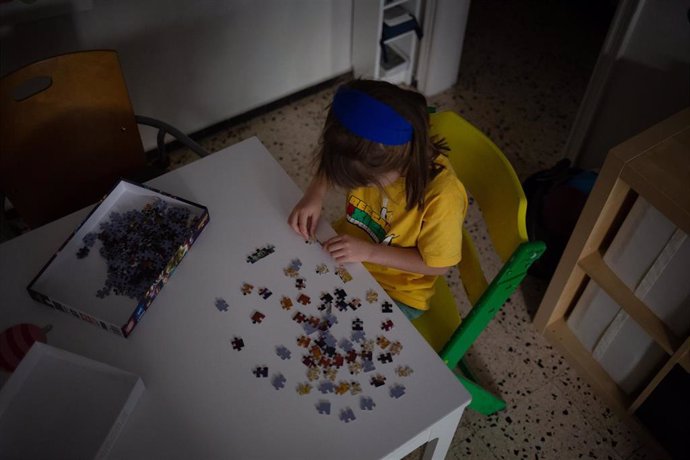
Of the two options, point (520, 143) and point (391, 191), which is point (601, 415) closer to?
point (391, 191)

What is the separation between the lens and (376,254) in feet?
4.09

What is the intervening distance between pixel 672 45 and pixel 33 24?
6.81 ft

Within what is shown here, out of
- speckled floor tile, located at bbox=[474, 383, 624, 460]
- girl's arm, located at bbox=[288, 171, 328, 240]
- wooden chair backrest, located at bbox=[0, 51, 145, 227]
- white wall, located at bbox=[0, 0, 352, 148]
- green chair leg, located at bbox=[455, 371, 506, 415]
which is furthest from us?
white wall, located at bbox=[0, 0, 352, 148]

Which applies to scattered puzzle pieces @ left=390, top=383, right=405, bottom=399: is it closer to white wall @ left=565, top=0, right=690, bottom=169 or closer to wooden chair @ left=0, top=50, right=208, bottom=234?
wooden chair @ left=0, top=50, right=208, bottom=234

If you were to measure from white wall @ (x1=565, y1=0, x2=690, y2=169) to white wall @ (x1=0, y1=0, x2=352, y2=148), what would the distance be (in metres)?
1.12

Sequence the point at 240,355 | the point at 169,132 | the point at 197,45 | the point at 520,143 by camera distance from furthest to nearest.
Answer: the point at 520,143, the point at 197,45, the point at 169,132, the point at 240,355

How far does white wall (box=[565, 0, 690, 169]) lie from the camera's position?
5.93 ft

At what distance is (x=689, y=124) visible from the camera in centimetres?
144

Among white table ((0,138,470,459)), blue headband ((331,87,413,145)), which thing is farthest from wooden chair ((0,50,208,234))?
blue headband ((331,87,413,145))

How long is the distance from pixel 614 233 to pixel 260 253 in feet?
3.42

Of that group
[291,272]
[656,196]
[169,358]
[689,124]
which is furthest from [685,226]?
[169,358]

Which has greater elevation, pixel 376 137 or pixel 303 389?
pixel 376 137

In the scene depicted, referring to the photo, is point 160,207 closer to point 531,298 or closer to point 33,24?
point 33,24

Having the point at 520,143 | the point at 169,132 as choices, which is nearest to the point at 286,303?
the point at 169,132
